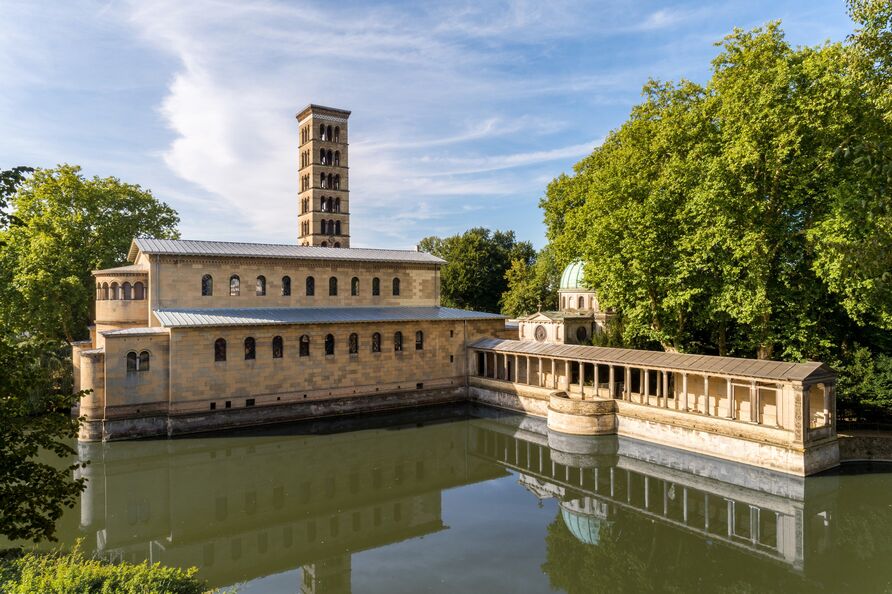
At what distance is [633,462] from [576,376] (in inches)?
487

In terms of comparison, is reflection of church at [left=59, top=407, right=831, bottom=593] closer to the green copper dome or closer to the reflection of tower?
the reflection of tower

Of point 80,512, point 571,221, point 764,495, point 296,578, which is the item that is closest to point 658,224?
point 571,221

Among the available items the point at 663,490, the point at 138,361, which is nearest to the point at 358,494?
the point at 663,490

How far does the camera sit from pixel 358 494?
22.4 meters

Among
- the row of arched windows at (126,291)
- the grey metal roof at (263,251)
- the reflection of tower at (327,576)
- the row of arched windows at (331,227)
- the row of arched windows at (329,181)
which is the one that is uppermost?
the row of arched windows at (329,181)

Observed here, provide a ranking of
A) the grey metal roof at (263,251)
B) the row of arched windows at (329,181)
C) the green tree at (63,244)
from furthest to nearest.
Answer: the row of arched windows at (329,181) < the green tree at (63,244) < the grey metal roof at (263,251)

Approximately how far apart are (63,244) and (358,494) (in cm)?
3043

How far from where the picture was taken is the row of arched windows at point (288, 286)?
32938mm

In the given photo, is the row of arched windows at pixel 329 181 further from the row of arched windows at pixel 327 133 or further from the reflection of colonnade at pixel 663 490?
the reflection of colonnade at pixel 663 490

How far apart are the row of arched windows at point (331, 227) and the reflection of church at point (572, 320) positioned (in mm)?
18099

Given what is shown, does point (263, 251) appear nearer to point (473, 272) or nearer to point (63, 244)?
point (63, 244)

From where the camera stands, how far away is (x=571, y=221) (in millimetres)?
35719

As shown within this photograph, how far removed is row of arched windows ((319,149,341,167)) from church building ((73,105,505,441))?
12.4 metres

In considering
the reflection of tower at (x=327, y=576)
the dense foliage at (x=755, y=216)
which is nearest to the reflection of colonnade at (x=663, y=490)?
the dense foliage at (x=755, y=216)
